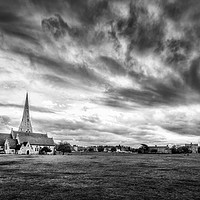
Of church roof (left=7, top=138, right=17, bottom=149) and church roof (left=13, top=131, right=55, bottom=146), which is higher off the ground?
church roof (left=13, top=131, right=55, bottom=146)

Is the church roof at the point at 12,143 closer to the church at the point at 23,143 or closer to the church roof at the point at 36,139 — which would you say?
the church at the point at 23,143

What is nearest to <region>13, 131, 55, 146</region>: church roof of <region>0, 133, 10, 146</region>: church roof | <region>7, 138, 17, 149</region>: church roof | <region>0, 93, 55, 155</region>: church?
<region>0, 93, 55, 155</region>: church

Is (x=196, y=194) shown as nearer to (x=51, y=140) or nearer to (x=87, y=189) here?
(x=87, y=189)

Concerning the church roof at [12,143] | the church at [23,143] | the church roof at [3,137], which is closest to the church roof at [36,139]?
the church at [23,143]

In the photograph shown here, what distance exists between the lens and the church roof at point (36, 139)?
150m

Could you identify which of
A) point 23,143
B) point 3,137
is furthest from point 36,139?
point 3,137

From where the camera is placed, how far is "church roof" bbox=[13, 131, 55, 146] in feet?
494

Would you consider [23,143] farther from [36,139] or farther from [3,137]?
[3,137]

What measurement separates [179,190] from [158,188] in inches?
78.2

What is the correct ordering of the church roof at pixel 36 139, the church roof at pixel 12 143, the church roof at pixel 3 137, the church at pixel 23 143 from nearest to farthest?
the church at pixel 23 143 → the church roof at pixel 12 143 → the church roof at pixel 3 137 → the church roof at pixel 36 139

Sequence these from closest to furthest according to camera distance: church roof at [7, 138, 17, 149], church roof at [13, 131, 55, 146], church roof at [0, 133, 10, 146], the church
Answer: the church < church roof at [7, 138, 17, 149] < church roof at [0, 133, 10, 146] < church roof at [13, 131, 55, 146]

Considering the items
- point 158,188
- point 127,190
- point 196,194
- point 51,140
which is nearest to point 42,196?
point 127,190

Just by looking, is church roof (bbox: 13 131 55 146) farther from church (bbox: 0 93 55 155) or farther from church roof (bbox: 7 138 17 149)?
church roof (bbox: 7 138 17 149)

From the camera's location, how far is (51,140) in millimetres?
165375
